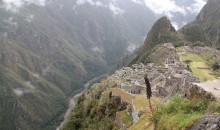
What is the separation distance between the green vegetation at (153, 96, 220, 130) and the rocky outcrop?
781 millimetres

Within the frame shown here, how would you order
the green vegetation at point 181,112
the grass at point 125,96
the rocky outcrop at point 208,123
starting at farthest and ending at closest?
1. the grass at point 125,96
2. the green vegetation at point 181,112
3. the rocky outcrop at point 208,123

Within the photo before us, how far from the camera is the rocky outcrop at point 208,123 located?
16.1 metres

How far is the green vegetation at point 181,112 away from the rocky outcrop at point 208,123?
0.78 meters

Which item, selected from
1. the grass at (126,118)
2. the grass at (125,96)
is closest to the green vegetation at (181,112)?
the grass at (126,118)

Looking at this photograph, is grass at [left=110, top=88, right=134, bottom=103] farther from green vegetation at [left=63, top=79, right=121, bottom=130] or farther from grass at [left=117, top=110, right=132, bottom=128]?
grass at [left=117, top=110, right=132, bottom=128]

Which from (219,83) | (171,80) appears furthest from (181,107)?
(171,80)

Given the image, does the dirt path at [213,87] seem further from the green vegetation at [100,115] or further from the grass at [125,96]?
the grass at [125,96]

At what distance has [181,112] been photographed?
22.5 meters

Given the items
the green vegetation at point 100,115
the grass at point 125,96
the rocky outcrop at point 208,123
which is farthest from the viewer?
the green vegetation at point 100,115

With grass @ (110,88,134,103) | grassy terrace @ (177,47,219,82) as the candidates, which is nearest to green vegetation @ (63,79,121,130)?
grass @ (110,88,134,103)

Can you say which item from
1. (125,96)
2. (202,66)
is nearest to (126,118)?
(125,96)

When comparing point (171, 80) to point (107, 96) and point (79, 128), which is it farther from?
Result: point (79, 128)

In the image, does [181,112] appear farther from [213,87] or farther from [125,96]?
[125,96]

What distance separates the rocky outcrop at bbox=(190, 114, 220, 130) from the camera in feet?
52.9
